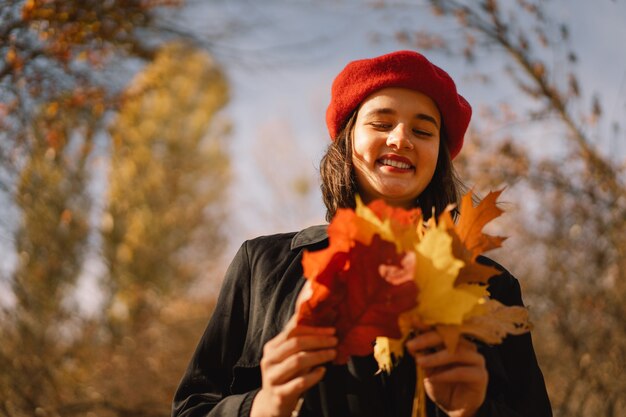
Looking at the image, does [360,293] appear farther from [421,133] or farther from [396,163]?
[421,133]

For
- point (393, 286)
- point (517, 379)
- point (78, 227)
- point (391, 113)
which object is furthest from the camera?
point (78, 227)

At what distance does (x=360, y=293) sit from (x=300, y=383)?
8.2 inches

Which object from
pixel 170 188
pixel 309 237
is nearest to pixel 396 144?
pixel 309 237

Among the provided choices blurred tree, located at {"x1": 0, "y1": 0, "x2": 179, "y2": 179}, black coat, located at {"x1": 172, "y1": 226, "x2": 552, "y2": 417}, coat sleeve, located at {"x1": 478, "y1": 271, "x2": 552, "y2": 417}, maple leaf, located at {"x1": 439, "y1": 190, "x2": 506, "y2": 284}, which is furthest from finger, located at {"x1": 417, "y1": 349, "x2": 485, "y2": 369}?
blurred tree, located at {"x1": 0, "y1": 0, "x2": 179, "y2": 179}

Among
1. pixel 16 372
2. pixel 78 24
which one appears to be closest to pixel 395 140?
pixel 78 24

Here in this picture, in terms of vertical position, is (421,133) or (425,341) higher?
(421,133)

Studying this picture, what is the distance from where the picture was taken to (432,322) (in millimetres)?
1006

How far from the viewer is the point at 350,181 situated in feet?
5.58

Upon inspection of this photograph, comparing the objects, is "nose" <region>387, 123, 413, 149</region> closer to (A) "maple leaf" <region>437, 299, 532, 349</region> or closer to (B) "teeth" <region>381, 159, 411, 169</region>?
(B) "teeth" <region>381, 159, 411, 169</region>

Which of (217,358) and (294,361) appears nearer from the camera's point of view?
(294,361)

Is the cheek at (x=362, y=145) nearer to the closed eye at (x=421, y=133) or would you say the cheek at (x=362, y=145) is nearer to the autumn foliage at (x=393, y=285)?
the closed eye at (x=421, y=133)

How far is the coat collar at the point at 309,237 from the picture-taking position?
66.9 inches

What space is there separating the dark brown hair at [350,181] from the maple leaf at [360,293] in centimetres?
69

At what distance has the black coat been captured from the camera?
1.41 m
